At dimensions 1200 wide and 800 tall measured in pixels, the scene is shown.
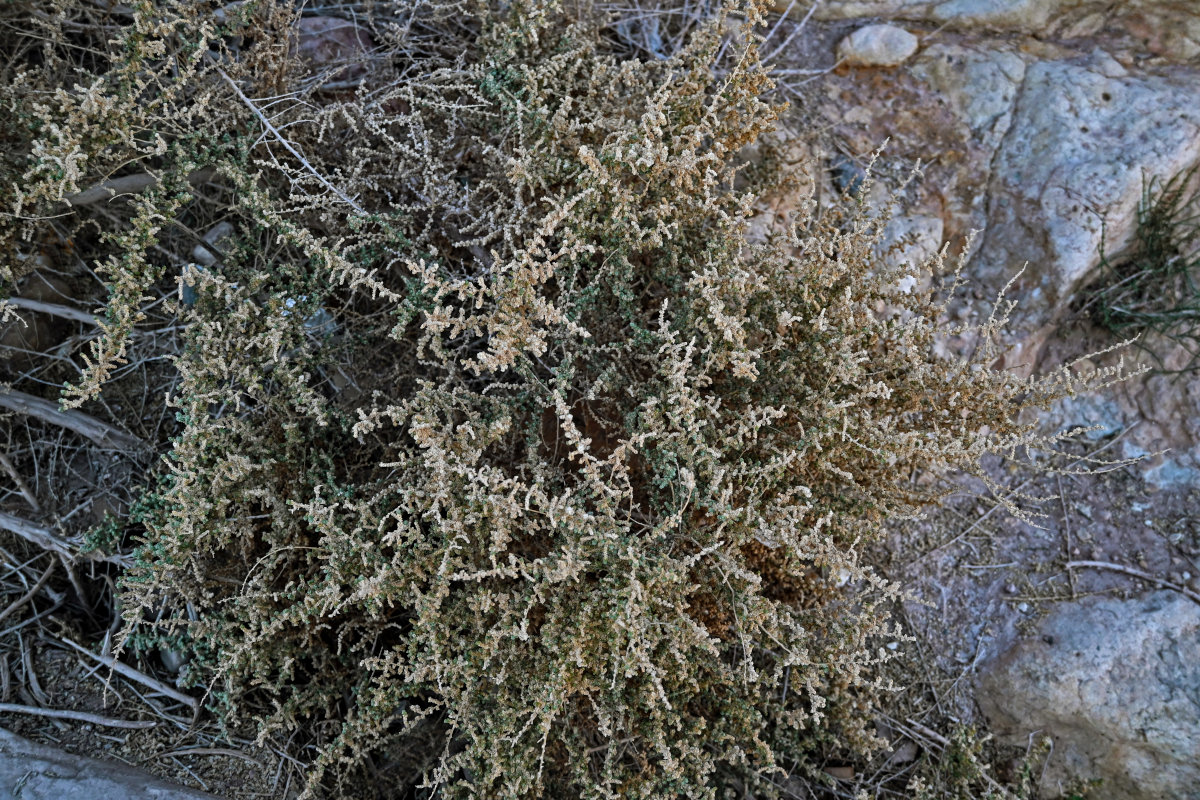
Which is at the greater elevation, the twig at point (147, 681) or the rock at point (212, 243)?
the rock at point (212, 243)

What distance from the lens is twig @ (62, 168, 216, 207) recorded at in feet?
8.56

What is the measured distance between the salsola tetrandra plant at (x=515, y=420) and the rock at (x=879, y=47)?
1.11m

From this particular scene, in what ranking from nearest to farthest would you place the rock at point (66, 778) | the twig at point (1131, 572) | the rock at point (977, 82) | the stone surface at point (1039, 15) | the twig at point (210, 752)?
the rock at point (66, 778)
the twig at point (210, 752)
the twig at point (1131, 572)
the rock at point (977, 82)
the stone surface at point (1039, 15)

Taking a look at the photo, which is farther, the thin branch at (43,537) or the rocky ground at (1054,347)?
the rocky ground at (1054,347)

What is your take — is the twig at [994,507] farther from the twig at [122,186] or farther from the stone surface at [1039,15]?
the twig at [122,186]

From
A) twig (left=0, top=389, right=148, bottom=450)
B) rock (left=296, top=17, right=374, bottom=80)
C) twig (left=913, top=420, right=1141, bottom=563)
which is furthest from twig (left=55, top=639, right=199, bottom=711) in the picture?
twig (left=913, top=420, right=1141, bottom=563)

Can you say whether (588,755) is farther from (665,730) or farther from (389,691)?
(389,691)

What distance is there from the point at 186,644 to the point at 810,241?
2195 mm

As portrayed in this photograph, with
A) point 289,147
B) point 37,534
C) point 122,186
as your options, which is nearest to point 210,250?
point 122,186

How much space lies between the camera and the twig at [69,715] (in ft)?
7.79

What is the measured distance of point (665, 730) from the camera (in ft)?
7.70

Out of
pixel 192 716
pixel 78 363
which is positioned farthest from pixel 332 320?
pixel 192 716

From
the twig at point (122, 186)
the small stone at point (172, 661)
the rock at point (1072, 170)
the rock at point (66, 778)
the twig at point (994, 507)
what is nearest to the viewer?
the rock at point (66, 778)

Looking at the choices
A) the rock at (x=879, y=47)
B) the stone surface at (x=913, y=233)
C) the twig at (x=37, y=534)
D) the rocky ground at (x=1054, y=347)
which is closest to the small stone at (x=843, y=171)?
the rocky ground at (x=1054, y=347)
